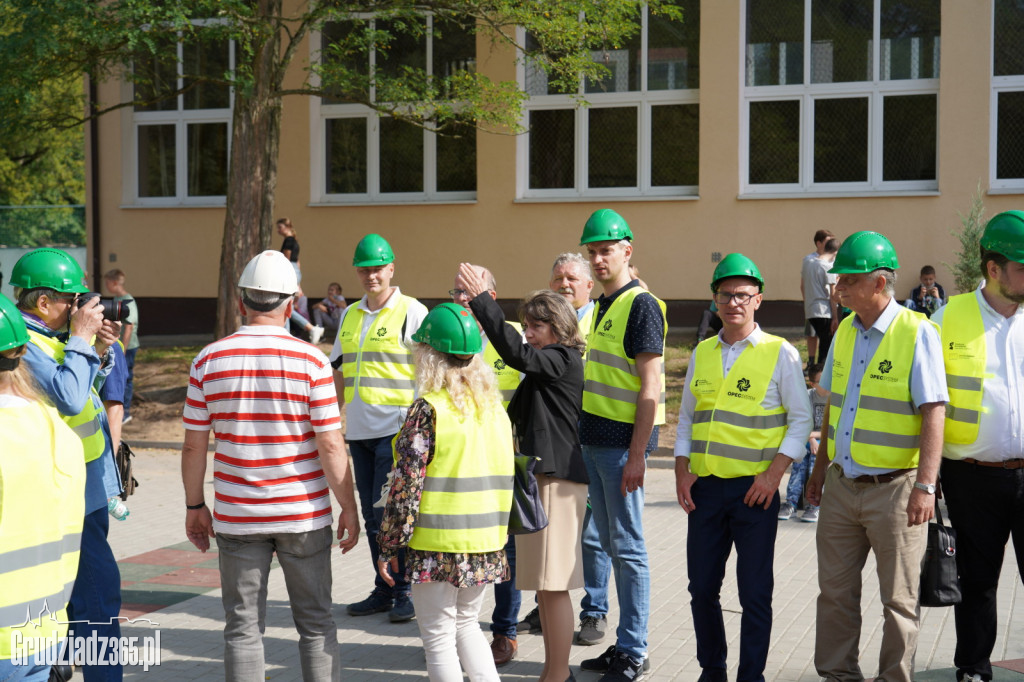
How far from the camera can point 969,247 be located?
15125 mm

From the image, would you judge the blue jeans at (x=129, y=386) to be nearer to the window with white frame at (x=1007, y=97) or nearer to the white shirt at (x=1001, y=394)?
the white shirt at (x=1001, y=394)

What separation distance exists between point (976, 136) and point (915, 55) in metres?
1.69

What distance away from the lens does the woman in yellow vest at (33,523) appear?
112 inches

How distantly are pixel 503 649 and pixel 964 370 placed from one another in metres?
2.59

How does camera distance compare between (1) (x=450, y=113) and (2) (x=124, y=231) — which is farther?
(2) (x=124, y=231)

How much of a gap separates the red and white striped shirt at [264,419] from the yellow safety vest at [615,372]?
Result: 1.53 meters

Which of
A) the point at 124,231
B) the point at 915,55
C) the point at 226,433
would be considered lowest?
the point at 226,433

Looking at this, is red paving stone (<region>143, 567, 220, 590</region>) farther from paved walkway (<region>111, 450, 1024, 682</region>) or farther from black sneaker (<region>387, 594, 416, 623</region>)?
black sneaker (<region>387, 594, 416, 623</region>)

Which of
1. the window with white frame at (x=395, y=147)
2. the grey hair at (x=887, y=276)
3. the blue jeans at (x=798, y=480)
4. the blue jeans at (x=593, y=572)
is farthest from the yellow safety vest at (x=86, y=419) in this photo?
the window with white frame at (x=395, y=147)

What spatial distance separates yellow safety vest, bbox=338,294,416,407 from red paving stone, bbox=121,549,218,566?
232 centimetres

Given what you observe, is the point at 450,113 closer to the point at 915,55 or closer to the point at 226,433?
the point at 915,55

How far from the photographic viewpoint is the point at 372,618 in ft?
20.1

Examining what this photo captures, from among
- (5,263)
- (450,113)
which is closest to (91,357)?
(450,113)

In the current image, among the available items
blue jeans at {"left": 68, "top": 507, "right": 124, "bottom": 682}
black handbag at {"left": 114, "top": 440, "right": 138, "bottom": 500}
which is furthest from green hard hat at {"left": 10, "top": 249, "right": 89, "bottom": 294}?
black handbag at {"left": 114, "top": 440, "right": 138, "bottom": 500}
